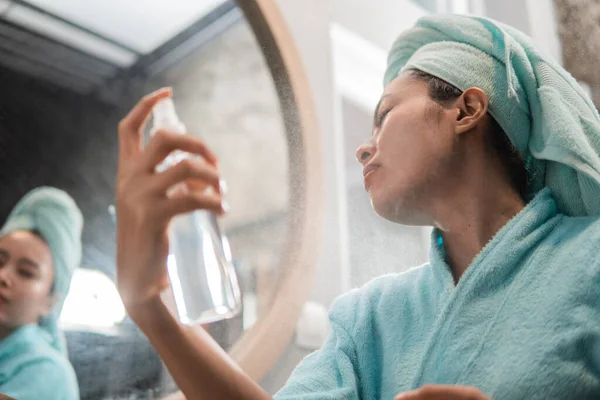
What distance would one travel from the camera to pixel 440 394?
470mm

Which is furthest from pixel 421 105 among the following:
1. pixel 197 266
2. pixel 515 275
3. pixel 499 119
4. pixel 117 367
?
pixel 117 367

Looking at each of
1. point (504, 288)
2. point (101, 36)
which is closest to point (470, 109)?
point (504, 288)

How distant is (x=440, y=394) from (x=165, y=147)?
30 centimetres

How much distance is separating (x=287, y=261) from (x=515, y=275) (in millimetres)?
313

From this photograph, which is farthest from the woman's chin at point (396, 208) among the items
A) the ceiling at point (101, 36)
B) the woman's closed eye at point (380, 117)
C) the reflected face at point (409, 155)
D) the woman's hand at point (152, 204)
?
the ceiling at point (101, 36)

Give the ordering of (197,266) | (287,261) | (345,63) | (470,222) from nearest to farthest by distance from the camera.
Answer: (197,266)
(470,222)
(287,261)
(345,63)

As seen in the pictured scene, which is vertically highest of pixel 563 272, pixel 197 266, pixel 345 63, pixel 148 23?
pixel 148 23

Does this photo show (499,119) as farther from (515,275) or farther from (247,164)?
(247,164)

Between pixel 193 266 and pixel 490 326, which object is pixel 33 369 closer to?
pixel 193 266

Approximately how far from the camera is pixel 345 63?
100 cm

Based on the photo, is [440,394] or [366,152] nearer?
[440,394]

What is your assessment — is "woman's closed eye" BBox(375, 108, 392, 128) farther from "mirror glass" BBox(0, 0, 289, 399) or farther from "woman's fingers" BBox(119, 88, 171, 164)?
"woman's fingers" BBox(119, 88, 171, 164)

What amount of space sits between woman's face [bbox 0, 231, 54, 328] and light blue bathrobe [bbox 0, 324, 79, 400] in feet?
0.05

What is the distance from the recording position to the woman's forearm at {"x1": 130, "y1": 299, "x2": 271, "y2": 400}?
566mm
